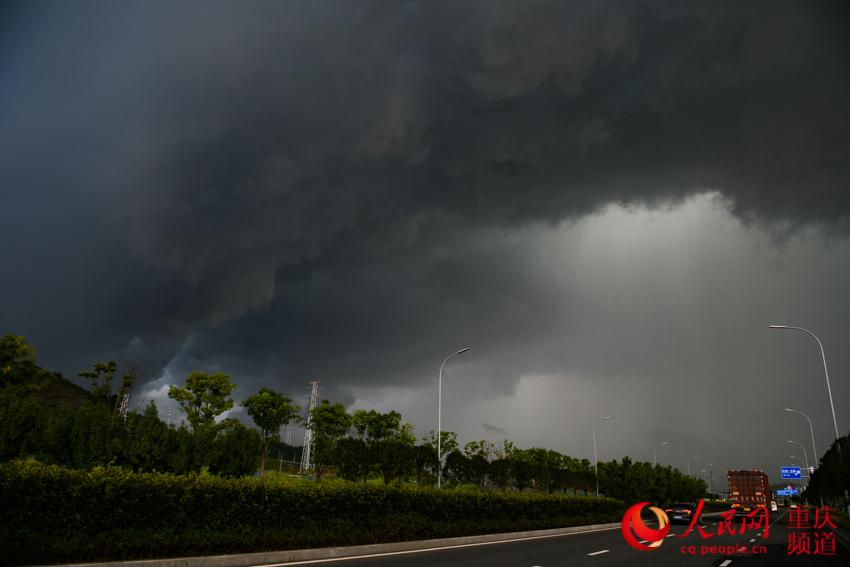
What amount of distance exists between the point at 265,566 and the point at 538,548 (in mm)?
10291

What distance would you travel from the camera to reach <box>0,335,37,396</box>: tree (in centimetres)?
3491

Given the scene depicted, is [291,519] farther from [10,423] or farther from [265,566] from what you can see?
[10,423]

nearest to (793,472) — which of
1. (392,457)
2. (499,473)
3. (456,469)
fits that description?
(499,473)

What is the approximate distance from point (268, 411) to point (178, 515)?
42.6 m

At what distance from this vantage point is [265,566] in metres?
11.7

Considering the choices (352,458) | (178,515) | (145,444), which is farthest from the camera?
(352,458)

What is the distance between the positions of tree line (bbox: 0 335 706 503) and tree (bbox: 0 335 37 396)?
0.06 m

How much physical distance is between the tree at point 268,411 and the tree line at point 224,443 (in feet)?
0.33

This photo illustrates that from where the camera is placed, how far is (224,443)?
36094mm

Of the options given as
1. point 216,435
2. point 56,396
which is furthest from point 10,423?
point 56,396

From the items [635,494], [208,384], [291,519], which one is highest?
[208,384]

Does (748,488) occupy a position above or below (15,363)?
below

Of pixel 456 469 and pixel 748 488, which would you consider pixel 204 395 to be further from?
pixel 748 488

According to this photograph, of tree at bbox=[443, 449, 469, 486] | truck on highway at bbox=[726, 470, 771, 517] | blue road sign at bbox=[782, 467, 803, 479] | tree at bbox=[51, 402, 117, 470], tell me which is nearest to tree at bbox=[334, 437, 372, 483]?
tree at bbox=[443, 449, 469, 486]
